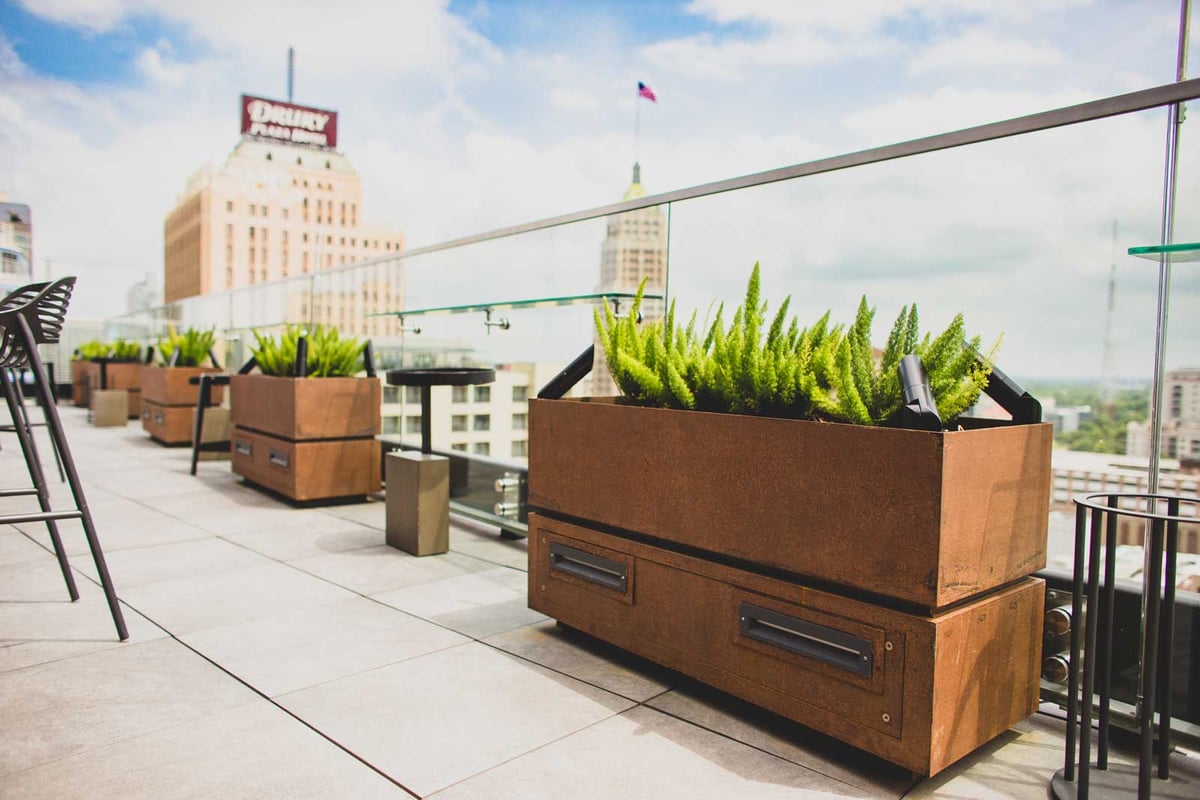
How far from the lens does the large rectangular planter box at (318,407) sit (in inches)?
166

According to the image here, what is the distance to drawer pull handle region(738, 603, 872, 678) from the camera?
5.12 ft

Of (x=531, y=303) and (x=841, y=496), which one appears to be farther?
(x=531, y=303)

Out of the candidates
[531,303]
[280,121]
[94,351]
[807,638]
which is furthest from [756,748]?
[280,121]

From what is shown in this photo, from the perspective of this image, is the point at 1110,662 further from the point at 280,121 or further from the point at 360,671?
the point at 280,121

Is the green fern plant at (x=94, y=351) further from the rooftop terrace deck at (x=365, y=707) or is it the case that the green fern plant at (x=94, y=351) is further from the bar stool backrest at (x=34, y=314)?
the bar stool backrest at (x=34, y=314)

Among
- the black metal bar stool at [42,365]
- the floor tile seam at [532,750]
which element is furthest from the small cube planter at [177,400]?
the floor tile seam at [532,750]

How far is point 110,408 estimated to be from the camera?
8461mm

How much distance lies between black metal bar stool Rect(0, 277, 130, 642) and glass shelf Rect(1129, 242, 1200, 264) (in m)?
2.52

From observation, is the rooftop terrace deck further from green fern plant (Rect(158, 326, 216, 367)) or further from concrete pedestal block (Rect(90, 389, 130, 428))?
concrete pedestal block (Rect(90, 389, 130, 428))

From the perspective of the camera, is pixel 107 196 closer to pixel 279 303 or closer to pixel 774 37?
pixel 279 303

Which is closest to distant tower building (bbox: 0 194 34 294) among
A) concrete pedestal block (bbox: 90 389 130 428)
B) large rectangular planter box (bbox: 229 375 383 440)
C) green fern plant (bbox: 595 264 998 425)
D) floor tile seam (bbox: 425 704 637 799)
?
large rectangular planter box (bbox: 229 375 383 440)

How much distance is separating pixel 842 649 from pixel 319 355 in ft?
11.9

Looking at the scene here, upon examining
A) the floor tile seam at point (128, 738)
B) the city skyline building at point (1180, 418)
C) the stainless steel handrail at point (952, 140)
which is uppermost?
the stainless steel handrail at point (952, 140)

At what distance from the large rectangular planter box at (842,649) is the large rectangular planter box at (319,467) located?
2.67 meters
